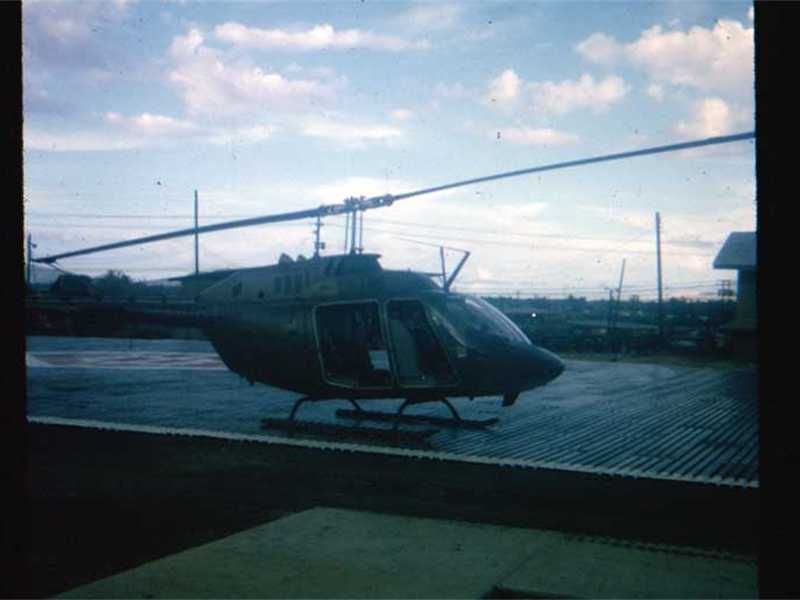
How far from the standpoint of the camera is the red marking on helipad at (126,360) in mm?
23656

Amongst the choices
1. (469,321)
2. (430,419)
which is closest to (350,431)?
(430,419)

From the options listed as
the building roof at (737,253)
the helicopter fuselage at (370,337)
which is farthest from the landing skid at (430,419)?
the building roof at (737,253)

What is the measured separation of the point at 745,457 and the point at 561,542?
5.20 m

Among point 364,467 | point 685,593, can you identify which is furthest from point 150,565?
point 364,467

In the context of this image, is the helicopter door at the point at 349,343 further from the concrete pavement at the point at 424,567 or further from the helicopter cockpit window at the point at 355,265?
the concrete pavement at the point at 424,567

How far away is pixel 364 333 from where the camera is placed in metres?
11.2

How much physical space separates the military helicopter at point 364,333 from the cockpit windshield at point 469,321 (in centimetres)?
2

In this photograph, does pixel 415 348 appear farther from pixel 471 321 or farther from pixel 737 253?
pixel 737 253

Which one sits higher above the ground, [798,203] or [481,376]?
[798,203]

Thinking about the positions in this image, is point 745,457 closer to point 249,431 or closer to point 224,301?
point 249,431

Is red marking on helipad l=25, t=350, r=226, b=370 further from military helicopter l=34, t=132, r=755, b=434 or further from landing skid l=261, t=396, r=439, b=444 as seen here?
landing skid l=261, t=396, r=439, b=444

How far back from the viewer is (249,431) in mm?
11586

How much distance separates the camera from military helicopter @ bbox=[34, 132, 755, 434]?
10.6m

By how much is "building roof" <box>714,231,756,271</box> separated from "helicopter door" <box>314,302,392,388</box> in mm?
25753
